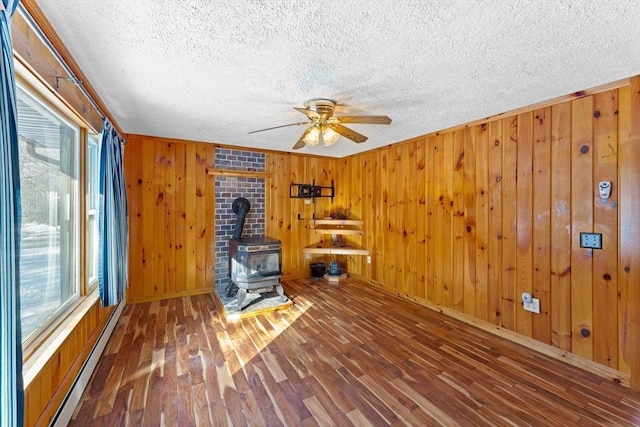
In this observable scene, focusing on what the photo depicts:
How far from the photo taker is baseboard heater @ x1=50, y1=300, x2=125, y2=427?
1569 millimetres

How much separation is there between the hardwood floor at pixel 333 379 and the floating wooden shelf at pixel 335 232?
1455 mm

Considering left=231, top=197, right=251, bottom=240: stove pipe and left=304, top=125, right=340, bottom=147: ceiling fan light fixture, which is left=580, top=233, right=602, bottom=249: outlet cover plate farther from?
left=231, top=197, right=251, bottom=240: stove pipe

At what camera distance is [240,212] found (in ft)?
12.7

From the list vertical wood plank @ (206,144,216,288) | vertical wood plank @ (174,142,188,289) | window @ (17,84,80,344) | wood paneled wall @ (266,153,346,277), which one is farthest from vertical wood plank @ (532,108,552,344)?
vertical wood plank @ (174,142,188,289)

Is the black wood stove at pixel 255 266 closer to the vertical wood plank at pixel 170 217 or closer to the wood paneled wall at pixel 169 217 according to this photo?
the wood paneled wall at pixel 169 217

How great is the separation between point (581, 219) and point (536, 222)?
1.02 ft

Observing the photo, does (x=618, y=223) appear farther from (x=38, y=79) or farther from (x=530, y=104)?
(x=38, y=79)

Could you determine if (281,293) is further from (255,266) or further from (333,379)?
(333,379)

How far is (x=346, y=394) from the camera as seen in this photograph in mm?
1878

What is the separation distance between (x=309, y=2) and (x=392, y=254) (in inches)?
134

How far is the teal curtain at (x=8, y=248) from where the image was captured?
2.99 feet

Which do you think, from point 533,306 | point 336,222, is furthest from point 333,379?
point 336,222

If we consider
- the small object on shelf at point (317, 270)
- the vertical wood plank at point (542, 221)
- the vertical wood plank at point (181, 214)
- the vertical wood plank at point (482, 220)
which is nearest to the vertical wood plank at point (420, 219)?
the vertical wood plank at point (482, 220)

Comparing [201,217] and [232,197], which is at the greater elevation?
[232,197]
